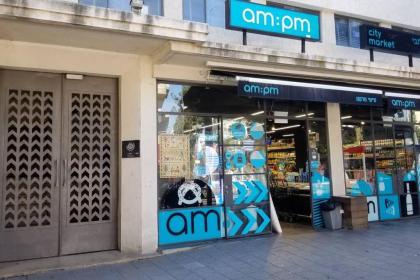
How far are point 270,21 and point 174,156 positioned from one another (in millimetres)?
3196

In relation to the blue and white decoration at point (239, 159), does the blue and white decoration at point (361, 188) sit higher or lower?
lower

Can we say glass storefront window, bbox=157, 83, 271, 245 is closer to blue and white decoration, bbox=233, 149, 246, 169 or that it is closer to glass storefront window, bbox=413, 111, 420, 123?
blue and white decoration, bbox=233, 149, 246, 169

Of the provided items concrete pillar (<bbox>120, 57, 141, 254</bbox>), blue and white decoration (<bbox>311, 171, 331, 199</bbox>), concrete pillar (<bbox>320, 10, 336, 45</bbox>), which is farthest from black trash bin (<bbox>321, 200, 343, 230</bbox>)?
concrete pillar (<bbox>120, 57, 141, 254</bbox>)

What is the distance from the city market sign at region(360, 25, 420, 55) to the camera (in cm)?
880

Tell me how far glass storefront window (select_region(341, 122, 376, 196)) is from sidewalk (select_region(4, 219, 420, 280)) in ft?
5.67

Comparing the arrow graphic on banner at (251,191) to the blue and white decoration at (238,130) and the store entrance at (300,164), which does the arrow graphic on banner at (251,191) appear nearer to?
the store entrance at (300,164)

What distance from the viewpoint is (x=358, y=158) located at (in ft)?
32.1

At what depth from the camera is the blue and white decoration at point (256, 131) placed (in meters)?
8.45

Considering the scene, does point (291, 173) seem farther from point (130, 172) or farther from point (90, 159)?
point (90, 159)

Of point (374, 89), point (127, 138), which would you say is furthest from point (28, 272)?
point (374, 89)

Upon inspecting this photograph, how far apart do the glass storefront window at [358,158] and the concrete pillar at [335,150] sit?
0.62 feet

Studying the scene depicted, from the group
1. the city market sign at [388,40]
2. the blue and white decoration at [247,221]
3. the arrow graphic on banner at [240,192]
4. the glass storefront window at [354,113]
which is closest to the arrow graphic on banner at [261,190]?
the blue and white decoration at [247,221]

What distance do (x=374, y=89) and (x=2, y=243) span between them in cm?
804

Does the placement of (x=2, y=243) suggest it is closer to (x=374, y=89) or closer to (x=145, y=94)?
(x=145, y=94)
